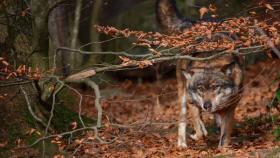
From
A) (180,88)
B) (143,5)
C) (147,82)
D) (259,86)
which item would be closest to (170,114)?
(259,86)

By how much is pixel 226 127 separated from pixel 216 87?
78cm

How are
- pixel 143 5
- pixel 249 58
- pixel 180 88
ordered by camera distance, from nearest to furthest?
pixel 180 88 < pixel 249 58 < pixel 143 5

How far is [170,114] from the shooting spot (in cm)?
1490

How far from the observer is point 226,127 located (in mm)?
10031

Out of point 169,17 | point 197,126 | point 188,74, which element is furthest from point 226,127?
point 169,17

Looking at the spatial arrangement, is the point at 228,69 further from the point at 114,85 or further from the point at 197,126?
the point at 114,85

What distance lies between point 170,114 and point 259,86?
3162 millimetres

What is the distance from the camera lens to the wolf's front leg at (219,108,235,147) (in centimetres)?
994

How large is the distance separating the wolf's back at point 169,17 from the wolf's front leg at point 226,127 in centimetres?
170

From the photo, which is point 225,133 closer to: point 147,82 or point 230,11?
point 230,11

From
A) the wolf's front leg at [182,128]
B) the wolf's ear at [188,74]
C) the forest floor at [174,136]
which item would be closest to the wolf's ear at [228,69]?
the forest floor at [174,136]

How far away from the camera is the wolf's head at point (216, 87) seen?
9.61 meters

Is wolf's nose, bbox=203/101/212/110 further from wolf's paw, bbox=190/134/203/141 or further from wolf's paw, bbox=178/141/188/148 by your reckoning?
wolf's paw, bbox=190/134/203/141

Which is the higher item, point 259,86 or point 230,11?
point 230,11
